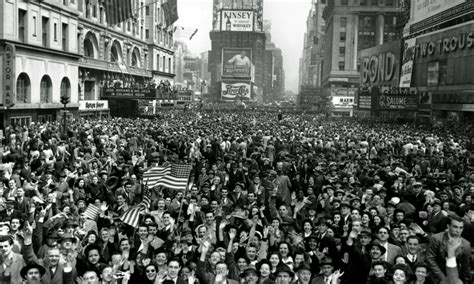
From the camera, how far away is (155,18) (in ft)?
248

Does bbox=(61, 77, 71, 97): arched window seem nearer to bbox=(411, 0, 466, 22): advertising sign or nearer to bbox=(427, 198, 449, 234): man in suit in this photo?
bbox=(411, 0, 466, 22): advertising sign

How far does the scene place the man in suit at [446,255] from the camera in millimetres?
6883

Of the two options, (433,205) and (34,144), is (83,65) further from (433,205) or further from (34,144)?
(433,205)

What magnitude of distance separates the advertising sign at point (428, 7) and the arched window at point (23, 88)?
38855 mm

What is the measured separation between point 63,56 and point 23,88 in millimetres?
6926

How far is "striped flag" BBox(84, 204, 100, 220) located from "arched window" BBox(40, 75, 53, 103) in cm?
3147

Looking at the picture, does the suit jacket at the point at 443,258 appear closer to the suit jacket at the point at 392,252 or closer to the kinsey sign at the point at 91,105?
the suit jacket at the point at 392,252

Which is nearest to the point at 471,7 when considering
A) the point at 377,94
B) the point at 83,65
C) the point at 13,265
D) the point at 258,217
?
the point at 377,94

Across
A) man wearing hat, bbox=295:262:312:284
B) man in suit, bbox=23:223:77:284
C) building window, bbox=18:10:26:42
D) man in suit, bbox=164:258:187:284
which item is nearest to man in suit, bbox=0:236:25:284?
man in suit, bbox=23:223:77:284

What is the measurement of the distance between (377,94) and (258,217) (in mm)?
38476

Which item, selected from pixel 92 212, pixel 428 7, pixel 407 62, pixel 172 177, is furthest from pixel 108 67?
pixel 92 212

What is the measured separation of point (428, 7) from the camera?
62844mm

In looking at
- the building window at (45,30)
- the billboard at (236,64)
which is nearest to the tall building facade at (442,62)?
the building window at (45,30)

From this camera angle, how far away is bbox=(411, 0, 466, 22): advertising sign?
5622 cm
